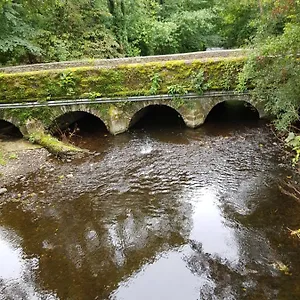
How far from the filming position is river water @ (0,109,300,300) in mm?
8352

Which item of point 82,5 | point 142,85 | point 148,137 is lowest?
point 148,137

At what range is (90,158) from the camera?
15.3 m

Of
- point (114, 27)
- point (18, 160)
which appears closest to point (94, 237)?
point (18, 160)

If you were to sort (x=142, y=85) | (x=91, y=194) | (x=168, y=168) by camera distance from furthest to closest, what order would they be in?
1. (x=142, y=85)
2. (x=168, y=168)
3. (x=91, y=194)

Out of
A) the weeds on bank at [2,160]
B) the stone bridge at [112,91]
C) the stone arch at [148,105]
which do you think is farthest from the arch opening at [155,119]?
the weeds on bank at [2,160]

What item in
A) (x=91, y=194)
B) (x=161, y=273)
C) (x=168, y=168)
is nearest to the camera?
(x=161, y=273)

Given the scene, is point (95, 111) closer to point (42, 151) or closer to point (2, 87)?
point (42, 151)

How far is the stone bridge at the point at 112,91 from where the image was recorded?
16.8 meters

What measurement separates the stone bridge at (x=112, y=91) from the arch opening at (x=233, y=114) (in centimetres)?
132

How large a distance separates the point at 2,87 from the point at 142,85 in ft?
21.8

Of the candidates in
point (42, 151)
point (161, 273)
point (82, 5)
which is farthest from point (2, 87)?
point (161, 273)

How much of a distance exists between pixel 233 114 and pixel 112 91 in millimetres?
6832

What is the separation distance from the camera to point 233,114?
1978cm

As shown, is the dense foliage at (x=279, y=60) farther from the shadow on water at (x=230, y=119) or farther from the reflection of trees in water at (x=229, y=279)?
the reflection of trees in water at (x=229, y=279)
